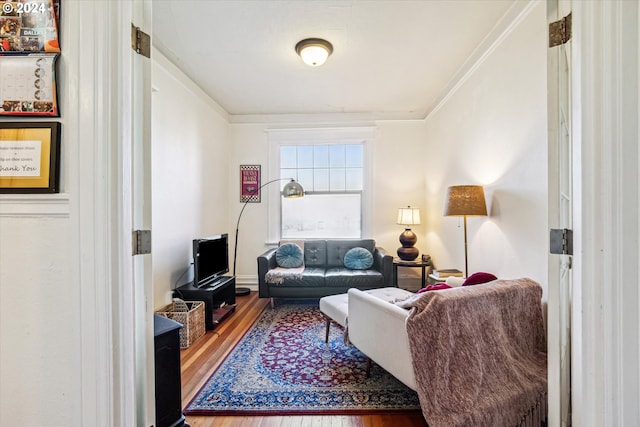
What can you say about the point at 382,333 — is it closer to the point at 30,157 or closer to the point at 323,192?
the point at 30,157

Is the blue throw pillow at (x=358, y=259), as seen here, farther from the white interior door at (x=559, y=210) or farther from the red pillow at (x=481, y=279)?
the white interior door at (x=559, y=210)

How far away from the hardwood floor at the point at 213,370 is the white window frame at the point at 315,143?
→ 1643 mm

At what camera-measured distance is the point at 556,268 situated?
1.03 meters

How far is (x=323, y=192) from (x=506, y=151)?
2754mm

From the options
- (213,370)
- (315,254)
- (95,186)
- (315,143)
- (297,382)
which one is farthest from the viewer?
(315,143)

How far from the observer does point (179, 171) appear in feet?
10.3

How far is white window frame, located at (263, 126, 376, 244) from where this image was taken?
4.50 m

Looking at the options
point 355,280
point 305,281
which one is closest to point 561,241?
point 355,280

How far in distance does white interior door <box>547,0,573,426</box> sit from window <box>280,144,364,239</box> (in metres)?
3.58

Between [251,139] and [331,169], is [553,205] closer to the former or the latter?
[331,169]

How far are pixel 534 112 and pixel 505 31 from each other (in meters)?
0.82

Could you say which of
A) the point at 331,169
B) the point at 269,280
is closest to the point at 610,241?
the point at 269,280

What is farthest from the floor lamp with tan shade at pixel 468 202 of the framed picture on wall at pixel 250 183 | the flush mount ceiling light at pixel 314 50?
the framed picture on wall at pixel 250 183

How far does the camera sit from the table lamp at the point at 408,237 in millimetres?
3906
